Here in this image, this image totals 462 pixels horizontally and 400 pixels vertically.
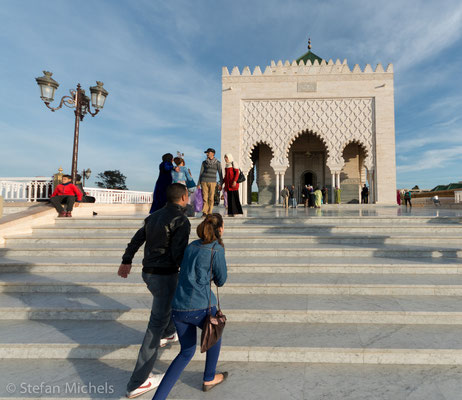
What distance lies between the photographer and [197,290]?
1.71 meters

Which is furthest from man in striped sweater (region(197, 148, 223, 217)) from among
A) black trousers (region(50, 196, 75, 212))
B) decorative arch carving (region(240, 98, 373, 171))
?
decorative arch carving (region(240, 98, 373, 171))

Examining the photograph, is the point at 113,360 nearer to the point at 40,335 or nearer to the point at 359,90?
the point at 40,335

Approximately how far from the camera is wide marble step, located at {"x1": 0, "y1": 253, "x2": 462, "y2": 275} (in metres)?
3.59

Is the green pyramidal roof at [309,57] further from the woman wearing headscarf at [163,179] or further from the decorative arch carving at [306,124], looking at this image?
the woman wearing headscarf at [163,179]

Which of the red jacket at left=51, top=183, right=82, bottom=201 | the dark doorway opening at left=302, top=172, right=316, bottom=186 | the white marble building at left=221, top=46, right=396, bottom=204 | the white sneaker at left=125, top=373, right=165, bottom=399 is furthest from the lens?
the dark doorway opening at left=302, top=172, right=316, bottom=186

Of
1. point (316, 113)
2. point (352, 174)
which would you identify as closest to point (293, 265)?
point (316, 113)

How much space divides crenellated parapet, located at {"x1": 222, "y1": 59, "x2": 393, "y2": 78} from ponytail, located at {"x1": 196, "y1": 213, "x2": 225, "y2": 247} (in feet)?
61.4

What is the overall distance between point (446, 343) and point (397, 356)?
48 cm

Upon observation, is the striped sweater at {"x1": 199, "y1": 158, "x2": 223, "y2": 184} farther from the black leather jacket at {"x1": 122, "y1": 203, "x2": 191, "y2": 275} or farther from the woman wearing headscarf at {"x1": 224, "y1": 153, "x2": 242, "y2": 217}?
the black leather jacket at {"x1": 122, "y1": 203, "x2": 191, "y2": 275}

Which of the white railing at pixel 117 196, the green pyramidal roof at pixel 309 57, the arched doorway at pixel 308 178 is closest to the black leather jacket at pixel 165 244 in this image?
the white railing at pixel 117 196

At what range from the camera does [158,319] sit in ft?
6.01

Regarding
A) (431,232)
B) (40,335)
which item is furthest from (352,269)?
(40,335)

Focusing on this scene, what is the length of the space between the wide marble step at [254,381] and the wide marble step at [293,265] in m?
1.67

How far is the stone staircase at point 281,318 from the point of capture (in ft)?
6.26
